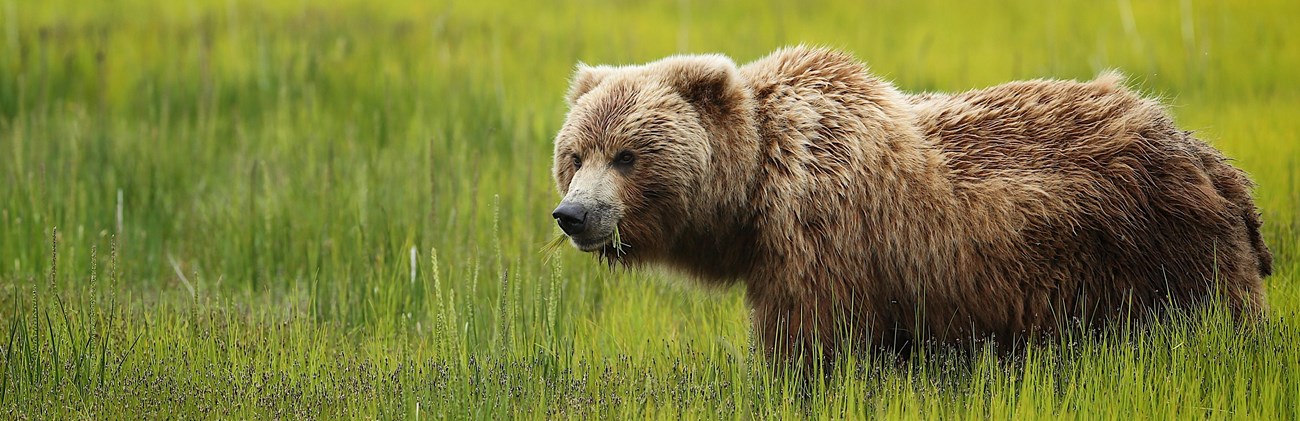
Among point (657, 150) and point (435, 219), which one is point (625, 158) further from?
point (435, 219)

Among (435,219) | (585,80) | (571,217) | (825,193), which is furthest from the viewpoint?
(435,219)

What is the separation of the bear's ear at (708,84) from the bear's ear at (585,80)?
1.03 ft

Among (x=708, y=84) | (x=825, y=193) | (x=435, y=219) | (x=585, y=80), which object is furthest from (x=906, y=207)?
(x=435, y=219)

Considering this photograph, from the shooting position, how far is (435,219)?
616cm

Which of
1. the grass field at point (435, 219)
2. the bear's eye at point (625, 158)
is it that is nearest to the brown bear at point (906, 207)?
the bear's eye at point (625, 158)

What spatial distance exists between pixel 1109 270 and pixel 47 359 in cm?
365

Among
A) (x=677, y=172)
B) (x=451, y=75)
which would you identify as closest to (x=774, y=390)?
(x=677, y=172)

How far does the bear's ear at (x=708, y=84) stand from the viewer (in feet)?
14.6

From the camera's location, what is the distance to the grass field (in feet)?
13.6

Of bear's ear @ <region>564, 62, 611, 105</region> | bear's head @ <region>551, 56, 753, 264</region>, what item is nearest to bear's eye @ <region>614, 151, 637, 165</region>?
bear's head @ <region>551, 56, 753, 264</region>

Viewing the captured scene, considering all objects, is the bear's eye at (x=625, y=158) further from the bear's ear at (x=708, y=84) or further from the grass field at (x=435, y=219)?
the grass field at (x=435, y=219)

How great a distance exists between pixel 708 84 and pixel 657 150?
30 centimetres

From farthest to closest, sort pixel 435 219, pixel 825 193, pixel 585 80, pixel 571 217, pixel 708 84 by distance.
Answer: pixel 435 219
pixel 585 80
pixel 708 84
pixel 825 193
pixel 571 217

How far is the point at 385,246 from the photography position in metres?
6.00
